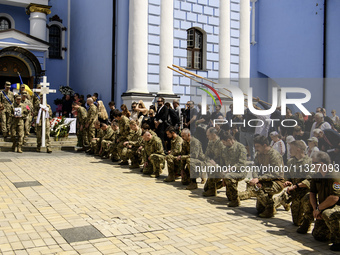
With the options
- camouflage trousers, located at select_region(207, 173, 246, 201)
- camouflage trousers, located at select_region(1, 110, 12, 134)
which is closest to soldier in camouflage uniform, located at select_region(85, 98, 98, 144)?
camouflage trousers, located at select_region(1, 110, 12, 134)

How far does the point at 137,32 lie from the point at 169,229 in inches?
505

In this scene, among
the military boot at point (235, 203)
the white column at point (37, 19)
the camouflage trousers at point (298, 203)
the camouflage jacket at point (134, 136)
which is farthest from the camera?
the white column at point (37, 19)

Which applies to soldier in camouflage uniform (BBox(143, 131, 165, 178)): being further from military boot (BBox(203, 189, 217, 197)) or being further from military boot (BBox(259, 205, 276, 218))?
military boot (BBox(259, 205, 276, 218))

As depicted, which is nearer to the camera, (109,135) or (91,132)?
(109,135)

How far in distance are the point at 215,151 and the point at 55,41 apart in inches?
707

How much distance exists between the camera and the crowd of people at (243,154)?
5777 mm

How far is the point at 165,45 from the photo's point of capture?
18.3m

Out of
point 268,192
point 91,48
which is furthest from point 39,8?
point 268,192

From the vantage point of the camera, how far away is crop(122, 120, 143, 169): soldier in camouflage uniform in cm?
1176

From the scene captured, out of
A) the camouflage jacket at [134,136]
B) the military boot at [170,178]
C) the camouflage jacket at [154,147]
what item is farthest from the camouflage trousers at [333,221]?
the camouflage jacket at [134,136]

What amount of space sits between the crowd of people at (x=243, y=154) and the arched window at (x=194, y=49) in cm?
555

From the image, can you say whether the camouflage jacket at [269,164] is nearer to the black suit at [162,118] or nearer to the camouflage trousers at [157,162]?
the camouflage trousers at [157,162]

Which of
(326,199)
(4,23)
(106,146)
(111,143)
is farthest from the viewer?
(4,23)

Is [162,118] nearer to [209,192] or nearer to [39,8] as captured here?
[209,192]
